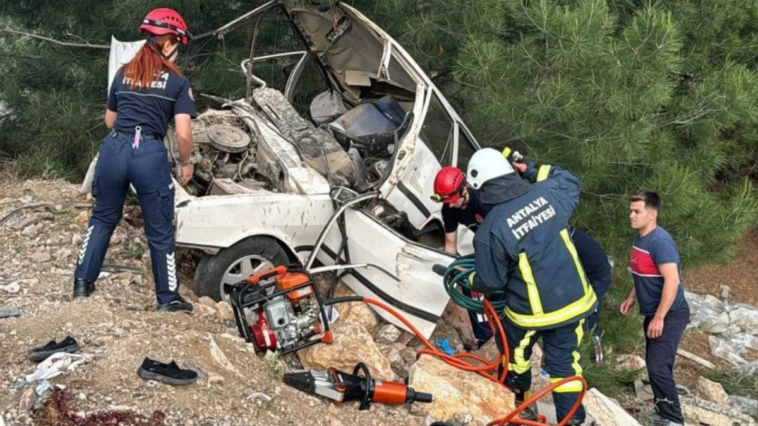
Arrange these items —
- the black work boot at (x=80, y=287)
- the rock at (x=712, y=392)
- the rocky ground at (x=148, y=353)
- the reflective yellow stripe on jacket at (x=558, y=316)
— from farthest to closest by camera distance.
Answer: the rock at (x=712, y=392) → the black work boot at (x=80, y=287) → the reflective yellow stripe on jacket at (x=558, y=316) → the rocky ground at (x=148, y=353)

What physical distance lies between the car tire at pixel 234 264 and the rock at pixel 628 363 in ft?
10.6

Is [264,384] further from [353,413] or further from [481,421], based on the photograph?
[481,421]

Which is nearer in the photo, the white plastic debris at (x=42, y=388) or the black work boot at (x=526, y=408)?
the white plastic debris at (x=42, y=388)

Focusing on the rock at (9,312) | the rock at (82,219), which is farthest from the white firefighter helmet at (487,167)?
the rock at (82,219)

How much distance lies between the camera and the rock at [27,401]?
332cm

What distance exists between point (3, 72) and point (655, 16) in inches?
251

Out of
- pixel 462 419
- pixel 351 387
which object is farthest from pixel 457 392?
pixel 351 387

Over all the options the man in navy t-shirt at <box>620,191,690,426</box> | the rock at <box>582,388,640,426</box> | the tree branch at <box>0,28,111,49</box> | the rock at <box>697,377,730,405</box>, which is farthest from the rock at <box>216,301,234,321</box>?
the rock at <box>697,377,730,405</box>

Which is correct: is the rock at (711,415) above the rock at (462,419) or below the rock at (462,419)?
below

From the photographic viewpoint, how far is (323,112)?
683cm

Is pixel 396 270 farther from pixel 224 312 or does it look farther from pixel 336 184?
pixel 224 312

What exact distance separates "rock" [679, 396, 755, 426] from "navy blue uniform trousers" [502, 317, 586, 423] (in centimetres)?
170

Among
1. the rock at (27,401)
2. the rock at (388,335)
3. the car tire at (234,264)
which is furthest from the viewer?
the rock at (388,335)

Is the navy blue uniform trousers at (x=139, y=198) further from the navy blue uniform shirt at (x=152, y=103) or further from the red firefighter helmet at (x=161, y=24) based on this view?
the red firefighter helmet at (x=161, y=24)
